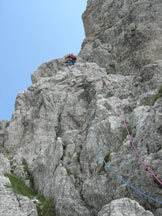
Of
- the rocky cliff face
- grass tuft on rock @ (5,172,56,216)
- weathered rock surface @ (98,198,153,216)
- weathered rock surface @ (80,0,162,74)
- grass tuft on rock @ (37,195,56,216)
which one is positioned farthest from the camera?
weathered rock surface @ (80,0,162,74)

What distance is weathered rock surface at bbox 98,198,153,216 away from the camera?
28.7 ft

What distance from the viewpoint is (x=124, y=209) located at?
8.95 m

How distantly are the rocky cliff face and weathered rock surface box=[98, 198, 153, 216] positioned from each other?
38 millimetres

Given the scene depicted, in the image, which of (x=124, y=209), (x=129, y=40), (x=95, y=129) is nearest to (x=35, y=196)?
(x=95, y=129)

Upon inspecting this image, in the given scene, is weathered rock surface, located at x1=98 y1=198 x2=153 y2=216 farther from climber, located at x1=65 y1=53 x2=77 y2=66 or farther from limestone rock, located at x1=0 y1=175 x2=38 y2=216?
climber, located at x1=65 y1=53 x2=77 y2=66

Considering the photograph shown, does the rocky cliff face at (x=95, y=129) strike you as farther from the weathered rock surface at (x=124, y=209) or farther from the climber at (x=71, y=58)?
the climber at (x=71, y=58)

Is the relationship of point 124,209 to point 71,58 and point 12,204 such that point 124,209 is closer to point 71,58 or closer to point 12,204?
point 12,204

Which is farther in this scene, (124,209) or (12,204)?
(12,204)

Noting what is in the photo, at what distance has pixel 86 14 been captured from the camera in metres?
49.9

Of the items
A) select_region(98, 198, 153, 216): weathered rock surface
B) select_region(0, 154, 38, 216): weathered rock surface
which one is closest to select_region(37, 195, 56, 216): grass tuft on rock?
select_region(0, 154, 38, 216): weathered rock surface

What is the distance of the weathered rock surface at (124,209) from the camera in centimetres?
875

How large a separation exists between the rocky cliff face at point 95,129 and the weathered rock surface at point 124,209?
38mm

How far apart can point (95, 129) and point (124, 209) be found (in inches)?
335

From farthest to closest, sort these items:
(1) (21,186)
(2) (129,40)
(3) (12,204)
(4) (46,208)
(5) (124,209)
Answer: (2) (129,40) < (1) (21,186) < (4) (46,208) < (3) (12,204) < (5) (124,209)
